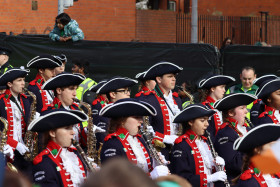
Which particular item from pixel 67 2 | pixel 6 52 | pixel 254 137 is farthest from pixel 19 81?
pixel 67 2

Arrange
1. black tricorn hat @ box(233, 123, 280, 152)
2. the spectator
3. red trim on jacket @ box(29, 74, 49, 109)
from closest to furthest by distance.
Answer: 1. black tricorn hat @ box(233, 123, 280, 152)
2. red trim on jacket @ box(29, 74, 49, 109)
3. the spectator

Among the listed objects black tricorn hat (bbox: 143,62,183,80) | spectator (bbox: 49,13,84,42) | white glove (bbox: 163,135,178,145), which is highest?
spectator (bbox: 49,13,84,42)

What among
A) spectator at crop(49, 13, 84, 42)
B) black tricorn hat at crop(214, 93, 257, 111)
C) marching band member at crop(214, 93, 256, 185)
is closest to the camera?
marching band member at crop(214, 93, 256, 185)

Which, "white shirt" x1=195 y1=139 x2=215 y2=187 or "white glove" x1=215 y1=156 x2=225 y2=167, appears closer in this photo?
"white glove" x1=215 y1=156 x2=225 y2=167

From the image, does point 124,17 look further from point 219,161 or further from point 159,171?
point 159,171

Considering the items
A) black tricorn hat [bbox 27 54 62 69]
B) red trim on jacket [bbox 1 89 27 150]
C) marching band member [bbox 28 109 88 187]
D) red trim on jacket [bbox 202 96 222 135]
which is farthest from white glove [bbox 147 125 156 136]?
marching band member [bbox 28 109 88 187]

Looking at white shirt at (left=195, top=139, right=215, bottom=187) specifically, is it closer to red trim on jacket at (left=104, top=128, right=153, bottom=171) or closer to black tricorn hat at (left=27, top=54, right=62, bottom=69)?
red trim on jacket at (left=104, top=128, right=153, bottom=171)

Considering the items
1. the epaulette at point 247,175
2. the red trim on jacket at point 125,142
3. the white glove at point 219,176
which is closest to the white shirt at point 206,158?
the white glove at point 219,176

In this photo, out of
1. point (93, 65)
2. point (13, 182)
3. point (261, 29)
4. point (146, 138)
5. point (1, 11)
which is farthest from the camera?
point (261, 29)

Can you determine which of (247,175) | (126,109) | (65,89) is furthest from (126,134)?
(65,89)

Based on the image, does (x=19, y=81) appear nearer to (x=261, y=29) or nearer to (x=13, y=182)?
(x=13, y=182)

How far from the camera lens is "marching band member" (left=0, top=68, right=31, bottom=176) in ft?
30.2

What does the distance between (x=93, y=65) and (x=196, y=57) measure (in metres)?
2.05

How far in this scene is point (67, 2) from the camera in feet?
47.7
